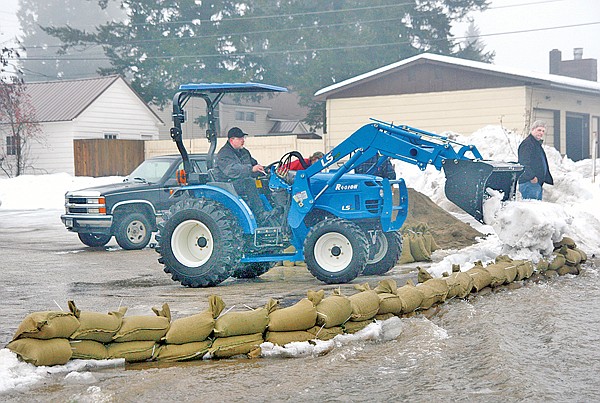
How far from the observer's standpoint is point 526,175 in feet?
43.7

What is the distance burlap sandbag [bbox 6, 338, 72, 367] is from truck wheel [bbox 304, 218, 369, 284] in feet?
16.1

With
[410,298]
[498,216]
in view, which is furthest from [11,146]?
[410,298]

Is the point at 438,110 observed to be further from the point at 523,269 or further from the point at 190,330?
the point at 190,330

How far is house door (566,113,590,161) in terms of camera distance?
32094mm

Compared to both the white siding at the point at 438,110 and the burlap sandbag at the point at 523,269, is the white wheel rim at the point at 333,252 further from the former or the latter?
the white siding at the point at 438,110

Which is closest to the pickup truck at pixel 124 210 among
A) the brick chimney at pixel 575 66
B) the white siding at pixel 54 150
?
the white siding at pixel 54 150

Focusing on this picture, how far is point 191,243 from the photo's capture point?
11844 millimetres

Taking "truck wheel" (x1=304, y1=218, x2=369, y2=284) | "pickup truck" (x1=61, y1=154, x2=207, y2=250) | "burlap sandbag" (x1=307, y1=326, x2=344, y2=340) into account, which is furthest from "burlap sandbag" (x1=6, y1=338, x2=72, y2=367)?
"pickup truck" (x1=61, y1=154, x2=207, y2=250)

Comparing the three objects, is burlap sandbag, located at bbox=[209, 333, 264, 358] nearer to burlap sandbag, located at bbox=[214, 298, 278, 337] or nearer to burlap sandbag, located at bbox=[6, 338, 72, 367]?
burlap sandbag, located at bbox=[214, 298, 278, 337]

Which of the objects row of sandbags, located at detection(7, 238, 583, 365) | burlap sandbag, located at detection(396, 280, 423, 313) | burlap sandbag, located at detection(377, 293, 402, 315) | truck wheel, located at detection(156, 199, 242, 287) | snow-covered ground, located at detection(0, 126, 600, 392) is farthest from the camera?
truck wheel, located at detection(156, 199, 242, 287)

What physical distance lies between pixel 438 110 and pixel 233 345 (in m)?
23.7

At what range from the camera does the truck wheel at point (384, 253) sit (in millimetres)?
12398

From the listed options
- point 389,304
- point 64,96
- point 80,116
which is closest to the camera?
point 389,304

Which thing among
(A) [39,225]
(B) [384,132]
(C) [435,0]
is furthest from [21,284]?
(C) [435,0]
